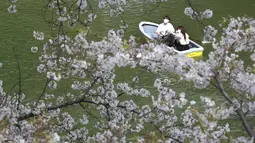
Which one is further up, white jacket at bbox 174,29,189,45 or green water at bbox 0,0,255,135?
white jacket at bbox 174,29,189,45

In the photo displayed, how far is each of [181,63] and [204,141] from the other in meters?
0.88

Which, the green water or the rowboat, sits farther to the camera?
the rowboat

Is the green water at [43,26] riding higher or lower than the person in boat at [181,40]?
lower

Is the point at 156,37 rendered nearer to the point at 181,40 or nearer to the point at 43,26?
the point at 181,40

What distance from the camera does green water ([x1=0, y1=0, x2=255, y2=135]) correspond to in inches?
390

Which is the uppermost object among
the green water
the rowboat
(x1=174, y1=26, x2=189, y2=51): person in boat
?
(x1=174, y1=26, x2=189, y2=51): person in boat

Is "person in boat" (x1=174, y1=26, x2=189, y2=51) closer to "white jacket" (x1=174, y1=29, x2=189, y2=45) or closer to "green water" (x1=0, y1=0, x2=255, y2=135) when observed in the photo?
"white jacket" (x1=174, y1=29, x2=189, y2=45)

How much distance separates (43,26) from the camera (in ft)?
45.7

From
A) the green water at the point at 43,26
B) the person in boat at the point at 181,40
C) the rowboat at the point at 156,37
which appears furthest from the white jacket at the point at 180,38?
the green water at the point at 43,26

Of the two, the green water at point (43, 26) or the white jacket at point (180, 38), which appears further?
the white jacket at point (180, 38)

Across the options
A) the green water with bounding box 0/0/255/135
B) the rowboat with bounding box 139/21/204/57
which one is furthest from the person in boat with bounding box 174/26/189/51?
the green water with bounding box 0/0/255/135

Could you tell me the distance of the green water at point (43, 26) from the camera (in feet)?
32.5

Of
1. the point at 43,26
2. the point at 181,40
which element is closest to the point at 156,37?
the point at 181,40

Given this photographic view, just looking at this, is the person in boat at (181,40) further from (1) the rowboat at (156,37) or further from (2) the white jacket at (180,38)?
(1) the rowboat at (156,37)
